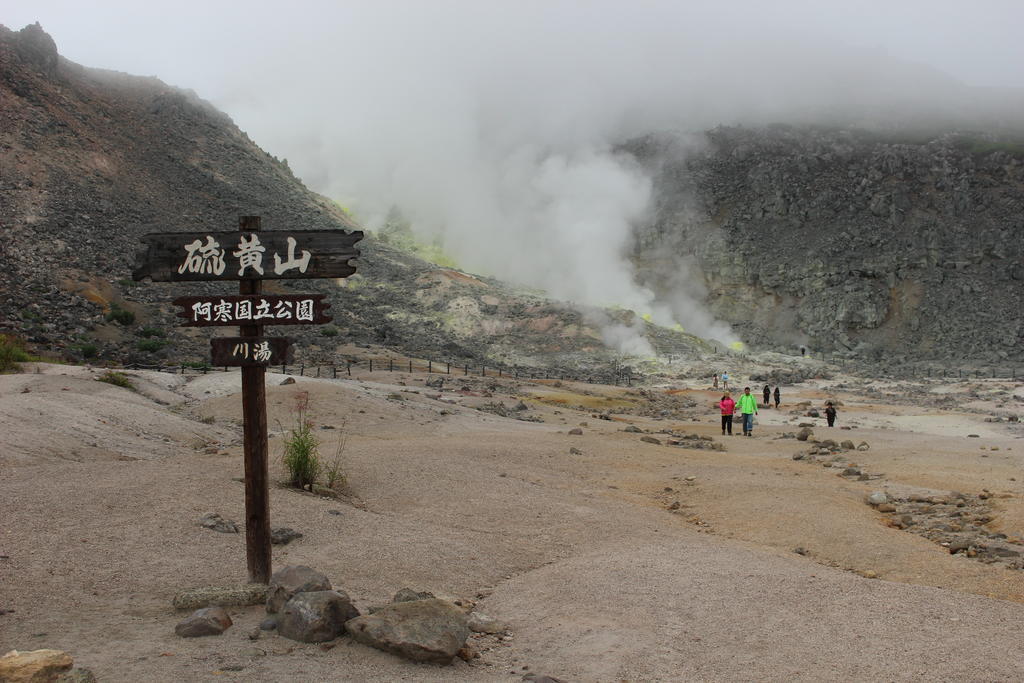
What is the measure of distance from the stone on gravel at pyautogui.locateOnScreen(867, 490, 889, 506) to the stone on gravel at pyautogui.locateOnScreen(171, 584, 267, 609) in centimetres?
929

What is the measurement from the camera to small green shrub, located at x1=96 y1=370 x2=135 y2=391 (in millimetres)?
18092

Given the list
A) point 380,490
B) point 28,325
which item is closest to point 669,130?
point 28,325

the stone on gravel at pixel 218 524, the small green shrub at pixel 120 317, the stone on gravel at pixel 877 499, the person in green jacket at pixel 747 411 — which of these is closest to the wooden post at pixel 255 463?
the stone on gravel at pixel 218 524

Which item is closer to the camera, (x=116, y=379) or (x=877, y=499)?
(x=877, y=499)

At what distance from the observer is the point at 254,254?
693cm

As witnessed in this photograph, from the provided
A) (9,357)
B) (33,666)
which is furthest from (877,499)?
(9,357)

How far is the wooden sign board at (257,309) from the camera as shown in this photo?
6891mm

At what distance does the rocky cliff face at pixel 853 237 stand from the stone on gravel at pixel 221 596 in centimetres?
5980

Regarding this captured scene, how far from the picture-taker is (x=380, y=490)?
1094 centimetres

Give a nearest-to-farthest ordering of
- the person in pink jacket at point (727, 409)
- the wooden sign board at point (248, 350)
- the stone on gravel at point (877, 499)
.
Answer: the wooden sign board at point (248, 350) < the stone on gravel at point (877, 499) < the person in pink jacket at point (727, 409)

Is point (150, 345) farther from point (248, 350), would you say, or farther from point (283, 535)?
point (248, 350)

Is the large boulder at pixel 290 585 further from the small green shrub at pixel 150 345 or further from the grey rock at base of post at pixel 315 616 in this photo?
the small green shrub at pixel 150 345

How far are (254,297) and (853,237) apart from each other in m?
67.0

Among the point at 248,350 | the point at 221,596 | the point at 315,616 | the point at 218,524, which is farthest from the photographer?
the point at 218,524
